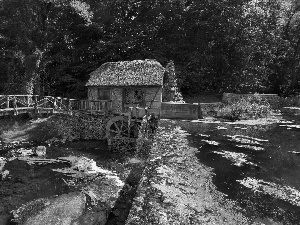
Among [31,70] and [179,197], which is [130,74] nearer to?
[31,70]

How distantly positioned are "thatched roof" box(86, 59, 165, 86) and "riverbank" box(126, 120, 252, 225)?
1469cm

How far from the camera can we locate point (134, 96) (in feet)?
75.1

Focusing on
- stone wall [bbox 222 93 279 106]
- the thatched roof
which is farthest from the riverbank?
stone wall [bbox 222 93 279 106]

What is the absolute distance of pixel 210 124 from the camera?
1275 centimetres

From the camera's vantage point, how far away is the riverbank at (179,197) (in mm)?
4113

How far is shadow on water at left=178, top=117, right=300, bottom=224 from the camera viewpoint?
183 inches

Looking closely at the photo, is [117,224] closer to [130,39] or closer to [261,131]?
[261,131]

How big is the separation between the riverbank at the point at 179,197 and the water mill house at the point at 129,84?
14.3 metres

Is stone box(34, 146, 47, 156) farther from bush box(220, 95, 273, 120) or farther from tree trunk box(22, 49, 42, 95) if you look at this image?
bush box(220, 95, 273, 120)

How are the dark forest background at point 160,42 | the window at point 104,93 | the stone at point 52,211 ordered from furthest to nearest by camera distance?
the dark forest background at point 160,42, the window at point 104,93, the stone at point 52,211

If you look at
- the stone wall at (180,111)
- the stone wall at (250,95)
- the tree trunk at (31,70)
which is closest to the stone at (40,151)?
the tree trunk at (31,70)

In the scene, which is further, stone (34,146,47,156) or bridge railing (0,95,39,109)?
bridge railing (0,95,39,109)

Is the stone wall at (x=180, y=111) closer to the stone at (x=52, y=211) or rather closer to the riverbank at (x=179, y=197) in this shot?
the stone at (x=52, y=211)

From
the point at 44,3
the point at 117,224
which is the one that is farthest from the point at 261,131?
the point at 44,3
